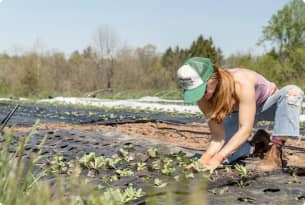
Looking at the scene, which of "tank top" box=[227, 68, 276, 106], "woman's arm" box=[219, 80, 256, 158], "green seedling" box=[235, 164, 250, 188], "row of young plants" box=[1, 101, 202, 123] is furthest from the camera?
"row of young plants" box=[1, 101, 202, 123]

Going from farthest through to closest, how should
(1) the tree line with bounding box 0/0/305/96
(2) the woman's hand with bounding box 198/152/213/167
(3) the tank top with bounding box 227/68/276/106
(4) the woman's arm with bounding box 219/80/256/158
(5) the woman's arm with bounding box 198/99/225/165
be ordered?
(1) the tree line with bounding box 0/0/305/96 → (3) the tank top with bounding box 227/68/276/106 → (5) the woman's arm with bounding box 198/99/225/165 → (2) the woman's hand with bounding box 198/152/213/167 → (4) the woman's arm with bounding box 219/80/256/158

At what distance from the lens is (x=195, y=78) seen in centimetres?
287

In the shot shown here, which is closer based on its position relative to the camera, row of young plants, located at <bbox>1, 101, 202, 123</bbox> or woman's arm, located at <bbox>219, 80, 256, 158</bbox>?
woman's arm, located at <bbox>219, 80, 256, 158</bbox>

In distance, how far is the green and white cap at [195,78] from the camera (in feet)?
9.43

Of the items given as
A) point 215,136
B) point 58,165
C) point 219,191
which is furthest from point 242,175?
point 58,165

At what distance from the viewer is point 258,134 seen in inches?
144

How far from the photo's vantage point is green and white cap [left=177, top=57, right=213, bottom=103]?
9.43 feet

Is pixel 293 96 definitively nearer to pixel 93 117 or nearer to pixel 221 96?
pixel 221 96

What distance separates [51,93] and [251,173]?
1673 centimetres

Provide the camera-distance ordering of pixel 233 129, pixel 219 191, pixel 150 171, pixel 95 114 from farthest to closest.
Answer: pixel 95 114 < pixel 233 129 < pixel 150 171 < pixel 219 191

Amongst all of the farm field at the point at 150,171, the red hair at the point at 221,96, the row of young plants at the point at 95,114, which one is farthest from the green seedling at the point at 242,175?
the row of young plants at the point at 95,114

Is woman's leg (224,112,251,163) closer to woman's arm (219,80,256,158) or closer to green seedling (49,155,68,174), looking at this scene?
woman's arm (219,80,256,158)

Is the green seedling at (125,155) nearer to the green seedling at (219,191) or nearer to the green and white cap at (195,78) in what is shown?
the green and white cap at (195,78)

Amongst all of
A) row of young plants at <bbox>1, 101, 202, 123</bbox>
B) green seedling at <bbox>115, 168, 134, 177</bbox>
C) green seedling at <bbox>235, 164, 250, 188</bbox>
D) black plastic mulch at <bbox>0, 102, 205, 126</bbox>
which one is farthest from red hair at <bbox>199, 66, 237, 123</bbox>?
row of young plants at <bbox>1, 101, 202, 123</bbox>
